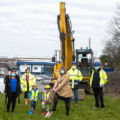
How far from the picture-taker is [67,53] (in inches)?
697

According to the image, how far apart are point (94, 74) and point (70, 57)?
6.82 meters

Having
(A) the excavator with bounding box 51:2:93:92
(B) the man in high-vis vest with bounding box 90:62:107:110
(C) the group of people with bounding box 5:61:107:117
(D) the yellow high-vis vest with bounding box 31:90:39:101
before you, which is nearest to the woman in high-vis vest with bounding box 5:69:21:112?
(C) the group of people with bounding box 5:61:107:117

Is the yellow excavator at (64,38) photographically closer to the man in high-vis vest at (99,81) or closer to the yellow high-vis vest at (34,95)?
the man in high-vis vest at (99,81)

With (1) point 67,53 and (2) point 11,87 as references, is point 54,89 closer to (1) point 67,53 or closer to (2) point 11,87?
(2) point 11,87

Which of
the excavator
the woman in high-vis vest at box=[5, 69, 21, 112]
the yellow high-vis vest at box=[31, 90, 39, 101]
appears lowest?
the yellow high-vis vest at box=[31, 90, 39, 101]

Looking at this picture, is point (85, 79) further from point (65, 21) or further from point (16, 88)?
point (16, 88)

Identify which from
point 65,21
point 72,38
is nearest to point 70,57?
point 72,38

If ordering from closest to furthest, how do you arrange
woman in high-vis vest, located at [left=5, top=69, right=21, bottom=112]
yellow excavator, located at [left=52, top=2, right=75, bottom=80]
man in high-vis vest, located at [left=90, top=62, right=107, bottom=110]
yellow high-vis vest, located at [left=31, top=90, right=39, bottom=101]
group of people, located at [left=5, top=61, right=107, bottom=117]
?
group of people, located at [left=5, top=61, right=107, bottom=117]
yellow high-vis vest, located at [left=31, top=90, right=39, bottom=101]
woman in high-vis vest, located at [left=5, top=69, right=21, bottom=112]
man in high-vis vest, located at [left=90, top=62, right=107, bottom=110]
yellow excavator, located at [left=52, top=2, right=75, bottom=80]

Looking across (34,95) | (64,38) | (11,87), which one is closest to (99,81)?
(34,95)

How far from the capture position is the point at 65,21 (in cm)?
1706

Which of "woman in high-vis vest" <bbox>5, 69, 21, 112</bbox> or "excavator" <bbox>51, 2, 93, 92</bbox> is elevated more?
"excavator" <bbox>51, 2, 93, 92</bbox>

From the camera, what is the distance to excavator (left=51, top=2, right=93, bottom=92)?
16.3 meters

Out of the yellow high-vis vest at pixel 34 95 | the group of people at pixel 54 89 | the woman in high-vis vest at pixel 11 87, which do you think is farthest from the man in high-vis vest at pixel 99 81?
the woman in high-vis vest at pixel 11 87

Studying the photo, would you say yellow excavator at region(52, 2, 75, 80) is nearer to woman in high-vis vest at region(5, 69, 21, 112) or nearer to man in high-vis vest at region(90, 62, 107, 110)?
man in high-vis vest at region(90, 62, 107, 110)
